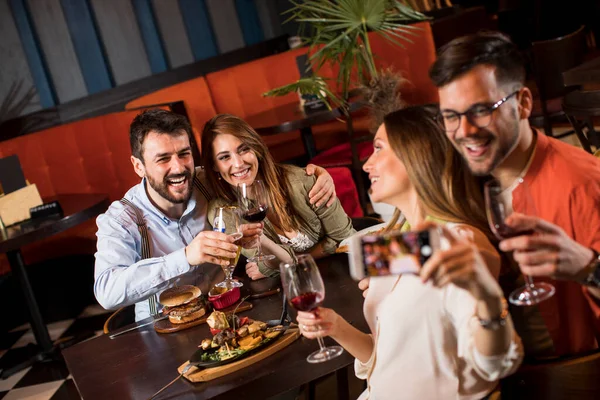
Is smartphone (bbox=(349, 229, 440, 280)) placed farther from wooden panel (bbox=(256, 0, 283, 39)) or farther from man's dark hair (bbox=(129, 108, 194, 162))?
wooden panel (bbox=(256, 0, 283, 39))

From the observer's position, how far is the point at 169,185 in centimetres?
275

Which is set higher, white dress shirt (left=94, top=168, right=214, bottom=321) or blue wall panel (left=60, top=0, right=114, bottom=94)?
blue wall panel (left=60, top=0, right=114, bottom=94)

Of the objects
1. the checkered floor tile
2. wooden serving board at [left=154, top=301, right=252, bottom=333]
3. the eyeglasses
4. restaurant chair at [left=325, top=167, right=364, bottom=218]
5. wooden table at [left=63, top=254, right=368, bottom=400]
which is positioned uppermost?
the eyeglasses

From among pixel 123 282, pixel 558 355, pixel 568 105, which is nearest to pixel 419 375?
pixel 558 355

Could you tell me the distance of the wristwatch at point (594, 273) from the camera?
1.17 meters

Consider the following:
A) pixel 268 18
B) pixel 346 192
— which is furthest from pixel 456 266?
pixel 268 18

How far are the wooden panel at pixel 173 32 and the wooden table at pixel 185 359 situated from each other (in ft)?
17.0

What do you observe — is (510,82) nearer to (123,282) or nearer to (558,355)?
(558,355)

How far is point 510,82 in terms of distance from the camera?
124cm

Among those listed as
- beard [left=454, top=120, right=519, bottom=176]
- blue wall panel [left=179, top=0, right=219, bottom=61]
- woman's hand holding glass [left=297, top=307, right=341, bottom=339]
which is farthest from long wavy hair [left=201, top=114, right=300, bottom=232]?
blue wall panel [left=179, top=0, right=219, bottom=61]

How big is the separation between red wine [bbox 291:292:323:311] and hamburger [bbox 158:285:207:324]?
818 millimetres

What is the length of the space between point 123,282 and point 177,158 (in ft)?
1.74

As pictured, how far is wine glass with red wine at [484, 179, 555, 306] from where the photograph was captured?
1122 mm

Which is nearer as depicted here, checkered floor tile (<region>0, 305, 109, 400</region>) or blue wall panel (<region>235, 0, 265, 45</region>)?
checkered floor tile (<region>0, 305, 109, 400</region>)
